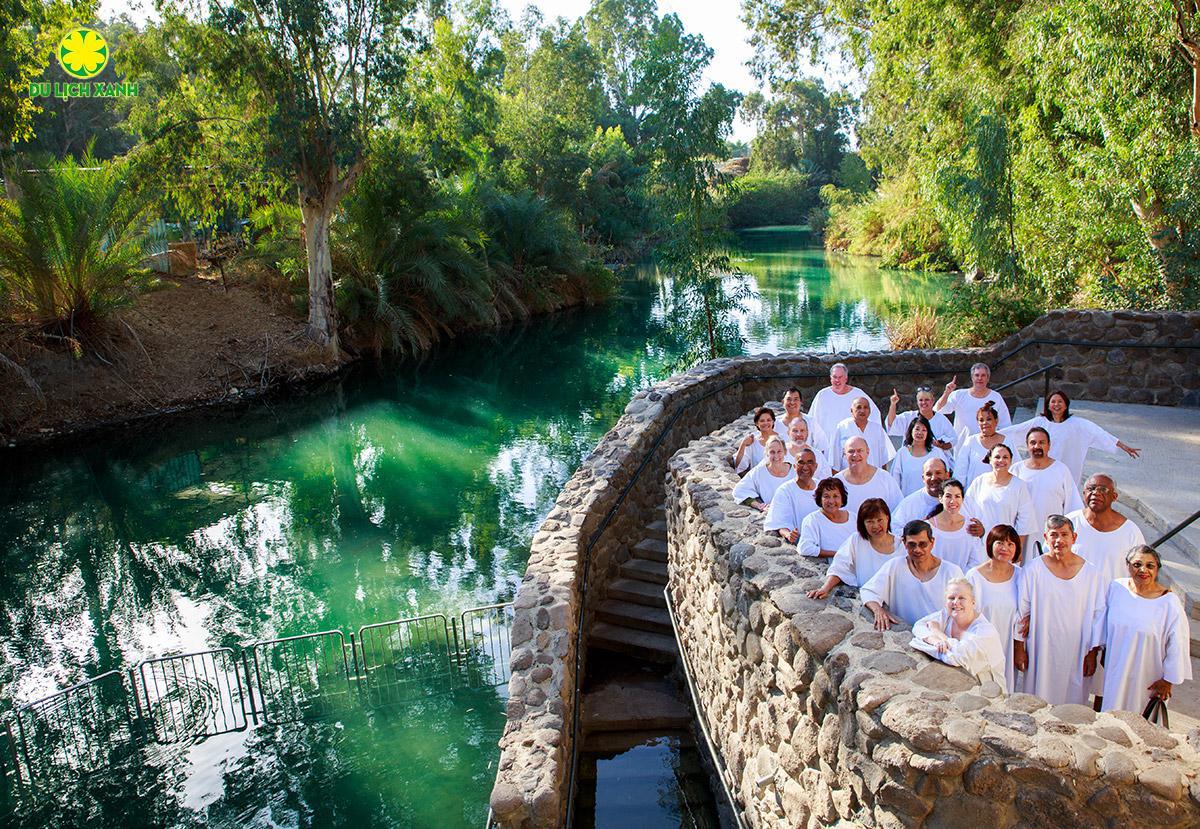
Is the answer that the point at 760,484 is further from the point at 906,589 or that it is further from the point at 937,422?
the point at 937,422

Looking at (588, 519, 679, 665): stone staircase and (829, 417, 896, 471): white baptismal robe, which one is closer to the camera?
(829, 417, 896, 471): white baptismal robe

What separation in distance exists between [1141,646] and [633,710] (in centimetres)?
434

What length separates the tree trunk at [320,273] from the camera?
2175 centimetres

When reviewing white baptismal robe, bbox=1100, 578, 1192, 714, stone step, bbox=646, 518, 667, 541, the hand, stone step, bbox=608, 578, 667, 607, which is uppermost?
white baptismal robe, bbox=1100, 578, 1192, 714

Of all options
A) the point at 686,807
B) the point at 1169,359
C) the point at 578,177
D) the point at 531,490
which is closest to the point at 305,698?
the point at 686,807

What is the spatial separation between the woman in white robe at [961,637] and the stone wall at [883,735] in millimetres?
73

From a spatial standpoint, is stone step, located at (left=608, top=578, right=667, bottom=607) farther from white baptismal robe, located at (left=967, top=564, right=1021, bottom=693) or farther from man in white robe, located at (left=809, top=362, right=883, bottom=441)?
white baptismal robe, located at (left=967, top=564, right=1021, bottom=693)

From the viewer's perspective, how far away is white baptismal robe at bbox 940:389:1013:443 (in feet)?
27.4

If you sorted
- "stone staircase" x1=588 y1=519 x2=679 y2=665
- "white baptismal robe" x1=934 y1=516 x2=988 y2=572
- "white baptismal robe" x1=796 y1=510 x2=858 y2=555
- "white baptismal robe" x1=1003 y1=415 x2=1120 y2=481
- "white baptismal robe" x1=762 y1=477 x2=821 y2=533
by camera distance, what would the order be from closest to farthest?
"white baptismal robe" x1=934 y1=516 x2=988 y2=572 → "white baptismal robe" x1=796 y1=510 x2=858 y2=555 → "white baptismal robe" x1=762 y1=477 x2=821 y2=533 → "white baptismal robe" x1=1003 y1=415 x2=1120 y2=481 → "stone staircase" x1=588 y1=519 x2=679 y2=665

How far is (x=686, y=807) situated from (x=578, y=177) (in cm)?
3831

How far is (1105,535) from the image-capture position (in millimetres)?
5086

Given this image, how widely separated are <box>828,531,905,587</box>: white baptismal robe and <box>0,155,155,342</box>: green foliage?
1777 centimetres

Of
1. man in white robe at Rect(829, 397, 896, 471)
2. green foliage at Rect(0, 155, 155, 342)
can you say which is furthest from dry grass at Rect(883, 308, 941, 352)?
green foliage at Rect(0, 155, 155, 342)

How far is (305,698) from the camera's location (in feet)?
28.9
